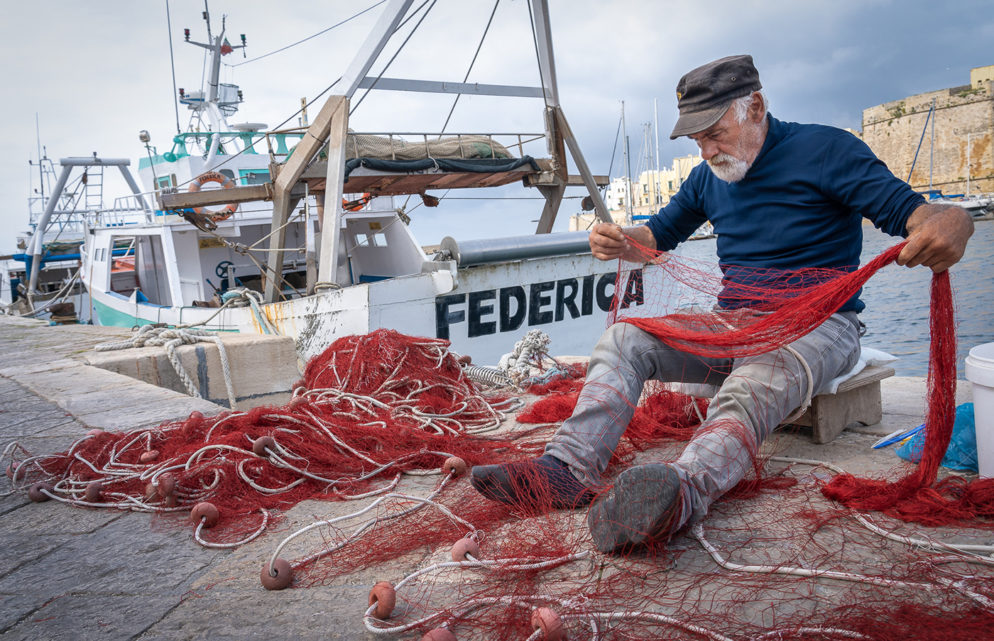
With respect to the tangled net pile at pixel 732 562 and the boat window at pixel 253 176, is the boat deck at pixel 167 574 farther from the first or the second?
the boat window at pixel 253 176

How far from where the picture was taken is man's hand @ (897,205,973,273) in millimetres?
1865

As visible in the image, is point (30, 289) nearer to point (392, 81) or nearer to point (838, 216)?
point (392, 81)

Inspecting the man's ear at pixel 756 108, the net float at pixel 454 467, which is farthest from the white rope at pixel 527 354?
the man's ear at pixel 756 108

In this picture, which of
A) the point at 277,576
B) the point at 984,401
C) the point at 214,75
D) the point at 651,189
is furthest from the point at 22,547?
the point at 651,189

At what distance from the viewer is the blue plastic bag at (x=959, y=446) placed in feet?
6.93

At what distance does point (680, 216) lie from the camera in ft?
9.68

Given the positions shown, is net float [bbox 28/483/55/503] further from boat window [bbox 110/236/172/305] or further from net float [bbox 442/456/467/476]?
boat window [bbox 110/236/172/305]

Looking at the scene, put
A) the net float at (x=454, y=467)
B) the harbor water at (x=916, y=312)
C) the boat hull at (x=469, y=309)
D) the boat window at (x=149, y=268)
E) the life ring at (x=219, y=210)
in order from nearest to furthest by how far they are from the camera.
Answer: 1. the net float at (x=454, y=467)
2. the boat hull at (x=469, y=309)
3. the life ring at (x=219, y=210)
4. the boat window at (x=149, y=268)
5. the harbor water at (x=916, y=312)

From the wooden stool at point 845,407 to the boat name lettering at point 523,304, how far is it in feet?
13.6

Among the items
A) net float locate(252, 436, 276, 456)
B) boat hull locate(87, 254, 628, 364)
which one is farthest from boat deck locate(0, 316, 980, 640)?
boat hull locate(87, 254, 628, 364)

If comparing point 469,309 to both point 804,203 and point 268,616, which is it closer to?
point 804,203

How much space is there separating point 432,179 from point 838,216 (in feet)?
19.6

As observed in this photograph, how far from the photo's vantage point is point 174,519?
237 centimetres

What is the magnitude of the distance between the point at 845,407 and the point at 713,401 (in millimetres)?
735
